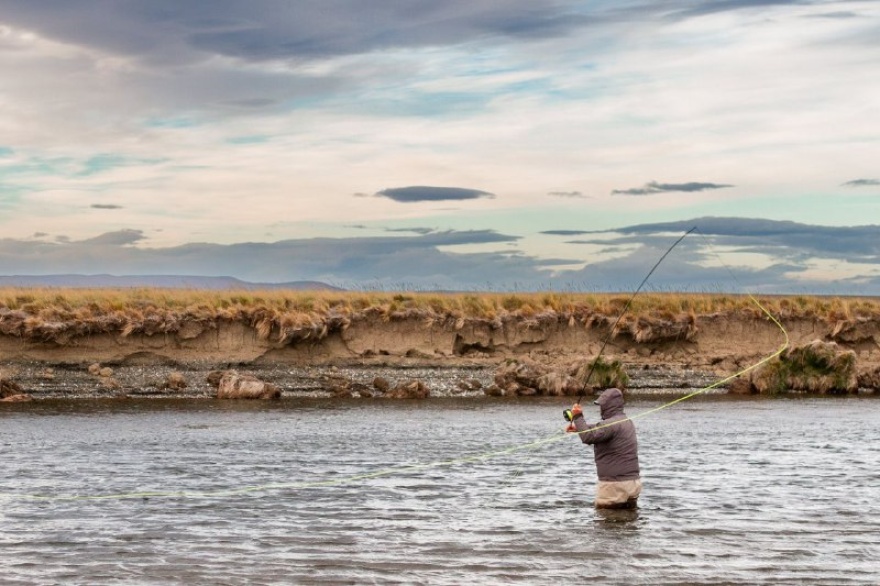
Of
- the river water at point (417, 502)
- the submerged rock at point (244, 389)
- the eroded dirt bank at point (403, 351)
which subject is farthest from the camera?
the eroded dirt bank at point (403, 351)

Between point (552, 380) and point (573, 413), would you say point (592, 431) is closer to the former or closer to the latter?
point (573, 413)

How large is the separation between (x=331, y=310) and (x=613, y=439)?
27.7m

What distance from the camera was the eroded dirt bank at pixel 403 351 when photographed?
131ft

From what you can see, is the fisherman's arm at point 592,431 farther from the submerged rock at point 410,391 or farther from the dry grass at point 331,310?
the dry grass at point 331,310

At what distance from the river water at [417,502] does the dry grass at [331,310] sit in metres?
8.98

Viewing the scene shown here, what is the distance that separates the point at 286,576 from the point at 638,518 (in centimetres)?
578

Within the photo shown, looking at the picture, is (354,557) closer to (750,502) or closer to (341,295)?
(750,502)

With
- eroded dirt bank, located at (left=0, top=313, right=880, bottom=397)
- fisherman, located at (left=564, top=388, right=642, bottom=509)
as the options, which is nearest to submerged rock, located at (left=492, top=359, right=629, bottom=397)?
eroded dirt bank, located at (left=0, top=313, right=880, bottom=397)

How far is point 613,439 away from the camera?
16.8 metres

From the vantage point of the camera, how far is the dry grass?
1624 inches

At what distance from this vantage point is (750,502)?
61.8ft

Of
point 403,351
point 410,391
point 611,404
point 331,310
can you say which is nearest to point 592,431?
point 611,404

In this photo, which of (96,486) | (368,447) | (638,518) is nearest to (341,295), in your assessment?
(368,447)

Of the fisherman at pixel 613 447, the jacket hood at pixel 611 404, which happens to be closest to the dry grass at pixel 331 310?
the fisherman at pixel 613 447
